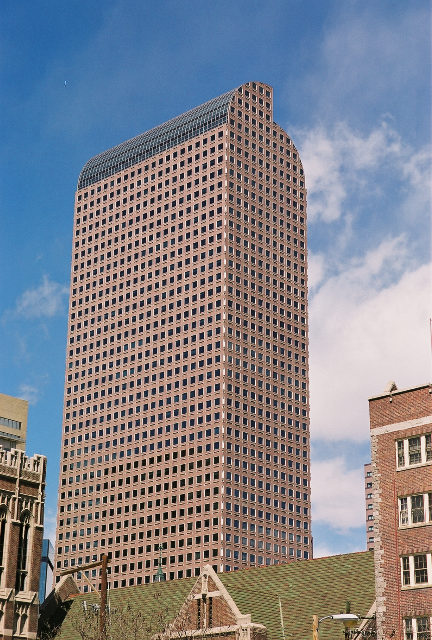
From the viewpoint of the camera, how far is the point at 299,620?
64562mm

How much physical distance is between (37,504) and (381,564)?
3278 centimetres

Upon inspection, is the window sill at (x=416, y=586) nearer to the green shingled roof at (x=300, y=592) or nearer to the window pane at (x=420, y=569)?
the window pane at (x=420, y=569)

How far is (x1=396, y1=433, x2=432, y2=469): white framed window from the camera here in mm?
54688

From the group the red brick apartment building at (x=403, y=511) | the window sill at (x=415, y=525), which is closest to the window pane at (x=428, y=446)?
the red brick apartment building at (x=403, y=511)

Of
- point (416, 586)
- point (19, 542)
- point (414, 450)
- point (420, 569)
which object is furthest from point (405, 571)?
point (19, 542)

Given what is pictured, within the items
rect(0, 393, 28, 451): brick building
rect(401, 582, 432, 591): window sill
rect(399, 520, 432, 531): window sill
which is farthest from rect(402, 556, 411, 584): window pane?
rect(0, 393, 28, 451): brick building

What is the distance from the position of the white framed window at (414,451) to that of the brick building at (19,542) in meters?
32.6

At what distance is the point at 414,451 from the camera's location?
181ft

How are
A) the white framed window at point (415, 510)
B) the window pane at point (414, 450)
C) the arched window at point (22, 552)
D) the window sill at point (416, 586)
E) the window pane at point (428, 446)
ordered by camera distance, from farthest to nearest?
the arched window at point (22, 552) → the window pane at point (414, 450) → the window pane at point (428, 446) → the white framed window at point (415, 510) → the window sill at point (416, 586)

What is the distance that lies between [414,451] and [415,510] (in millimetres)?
3070

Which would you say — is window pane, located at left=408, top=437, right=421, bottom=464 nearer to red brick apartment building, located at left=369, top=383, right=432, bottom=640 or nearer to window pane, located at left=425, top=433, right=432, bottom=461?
red brick apartment building, located at left=369, top=383, right=432, bottom=640

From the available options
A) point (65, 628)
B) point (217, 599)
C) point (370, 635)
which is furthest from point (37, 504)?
point (370, 635)

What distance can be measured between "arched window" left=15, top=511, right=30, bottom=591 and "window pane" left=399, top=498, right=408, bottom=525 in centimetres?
3286

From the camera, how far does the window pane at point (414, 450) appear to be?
2169 inches
